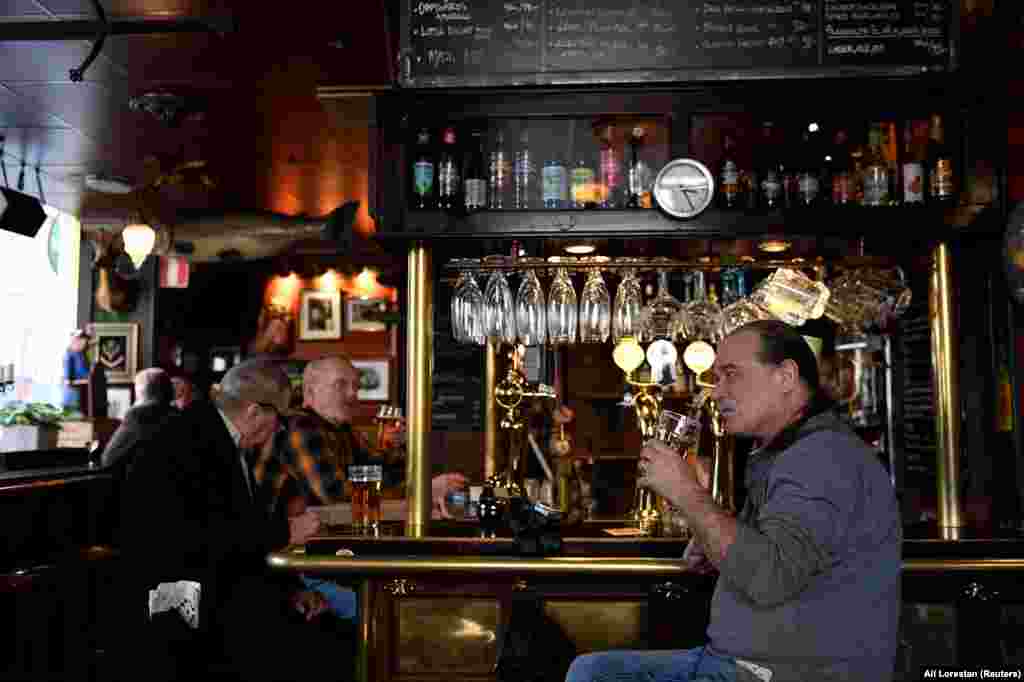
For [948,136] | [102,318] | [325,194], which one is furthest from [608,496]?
[102,318]

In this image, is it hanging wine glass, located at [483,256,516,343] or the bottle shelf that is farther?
hanging wine glass, located at [483,256,516,343]

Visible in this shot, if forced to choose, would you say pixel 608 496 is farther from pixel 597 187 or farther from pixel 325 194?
pixel 597 187

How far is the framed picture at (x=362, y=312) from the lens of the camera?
958 cm

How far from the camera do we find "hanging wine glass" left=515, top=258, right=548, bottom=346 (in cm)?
349

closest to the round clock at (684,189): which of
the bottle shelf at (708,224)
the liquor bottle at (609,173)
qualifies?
the bottle shelf at (708,224)

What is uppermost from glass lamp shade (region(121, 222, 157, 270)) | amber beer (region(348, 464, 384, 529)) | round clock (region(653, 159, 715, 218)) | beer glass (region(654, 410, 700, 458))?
glass lamp shade (region(121, 222, 157, 270))

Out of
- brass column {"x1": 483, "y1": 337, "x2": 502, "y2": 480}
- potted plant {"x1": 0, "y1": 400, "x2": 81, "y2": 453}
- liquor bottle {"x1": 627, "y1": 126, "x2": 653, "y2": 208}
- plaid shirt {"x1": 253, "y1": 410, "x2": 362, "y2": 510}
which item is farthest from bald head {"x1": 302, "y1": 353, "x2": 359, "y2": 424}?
potted plant {"x1": 0, "y1": 400, "x2": 81, "y2": 453}

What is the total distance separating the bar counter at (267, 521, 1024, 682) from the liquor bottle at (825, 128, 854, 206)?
1162mm

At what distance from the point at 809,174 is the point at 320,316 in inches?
269

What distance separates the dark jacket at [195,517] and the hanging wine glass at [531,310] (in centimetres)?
105

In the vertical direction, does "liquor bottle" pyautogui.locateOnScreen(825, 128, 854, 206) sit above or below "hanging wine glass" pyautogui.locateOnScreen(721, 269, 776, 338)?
above

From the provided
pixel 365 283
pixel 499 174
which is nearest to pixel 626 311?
pixel 499 174

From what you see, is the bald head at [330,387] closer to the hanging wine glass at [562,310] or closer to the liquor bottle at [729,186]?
the hanging wine glass at [562,310]

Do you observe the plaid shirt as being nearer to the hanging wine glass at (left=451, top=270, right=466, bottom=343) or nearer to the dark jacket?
the dark jacket
